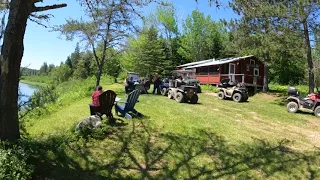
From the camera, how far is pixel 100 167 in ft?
16.2

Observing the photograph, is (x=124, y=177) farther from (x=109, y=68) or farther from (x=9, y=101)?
(x=109, y=68)

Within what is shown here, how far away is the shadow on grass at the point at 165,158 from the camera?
481 centimetres

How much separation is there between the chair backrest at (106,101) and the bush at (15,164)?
3.15 metres

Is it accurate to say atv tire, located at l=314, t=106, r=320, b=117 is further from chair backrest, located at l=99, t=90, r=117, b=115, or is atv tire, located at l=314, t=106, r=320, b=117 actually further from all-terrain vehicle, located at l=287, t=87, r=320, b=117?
chair backrest, located at l=99, t=90, r=117, b=115

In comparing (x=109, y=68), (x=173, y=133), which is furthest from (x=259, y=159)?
(x=109, y=68)

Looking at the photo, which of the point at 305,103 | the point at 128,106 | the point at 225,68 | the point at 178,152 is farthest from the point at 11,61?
the point at 225,68

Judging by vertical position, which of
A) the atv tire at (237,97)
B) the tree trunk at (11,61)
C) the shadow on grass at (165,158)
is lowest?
the shadow on grass at (165,158)

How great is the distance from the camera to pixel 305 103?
42.6 feet

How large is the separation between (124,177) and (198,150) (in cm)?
202

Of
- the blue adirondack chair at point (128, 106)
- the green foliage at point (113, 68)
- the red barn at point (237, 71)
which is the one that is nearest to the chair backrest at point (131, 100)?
the blue adirondack chair at point (128, 106)

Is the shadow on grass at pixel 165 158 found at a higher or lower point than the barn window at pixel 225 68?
lower

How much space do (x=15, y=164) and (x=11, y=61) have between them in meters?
1.77

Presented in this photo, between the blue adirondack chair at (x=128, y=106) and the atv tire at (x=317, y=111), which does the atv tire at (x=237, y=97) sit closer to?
the atv tire at (x=317, y=111)

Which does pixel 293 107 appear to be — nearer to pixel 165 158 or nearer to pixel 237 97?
pixel 237 97
